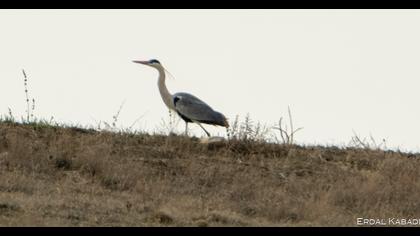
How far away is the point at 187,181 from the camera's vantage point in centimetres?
1327

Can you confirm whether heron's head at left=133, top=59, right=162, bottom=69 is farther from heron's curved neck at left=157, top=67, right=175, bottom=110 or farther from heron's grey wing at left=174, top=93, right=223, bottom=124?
heron's grey wing at left=174, top=93, right=223, bottom=124

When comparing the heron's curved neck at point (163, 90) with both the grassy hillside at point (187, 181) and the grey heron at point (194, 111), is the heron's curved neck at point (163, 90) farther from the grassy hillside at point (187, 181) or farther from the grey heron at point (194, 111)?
the grassy hillside at point (187, 181)

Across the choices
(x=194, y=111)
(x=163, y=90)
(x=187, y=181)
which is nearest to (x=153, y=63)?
(x=163, y=90)

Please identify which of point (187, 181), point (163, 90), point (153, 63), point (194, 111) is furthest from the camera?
point (153, 63)

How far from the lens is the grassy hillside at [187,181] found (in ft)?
36.8

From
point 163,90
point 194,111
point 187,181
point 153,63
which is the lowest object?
point 187,181

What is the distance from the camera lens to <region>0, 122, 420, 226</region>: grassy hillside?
11219 millimetres

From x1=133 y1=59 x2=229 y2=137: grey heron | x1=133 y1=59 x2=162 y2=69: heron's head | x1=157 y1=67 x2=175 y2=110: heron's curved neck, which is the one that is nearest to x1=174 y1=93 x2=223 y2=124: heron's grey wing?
x1=133 y1=59 x2=229 y2=137: grey heron

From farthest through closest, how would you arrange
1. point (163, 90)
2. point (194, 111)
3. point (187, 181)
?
point (163, 90)
point (194, 111)
point (187, 181)

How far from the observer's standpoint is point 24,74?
1527cm

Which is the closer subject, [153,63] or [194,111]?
[194,111]

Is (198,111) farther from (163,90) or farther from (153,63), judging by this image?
(153,63)

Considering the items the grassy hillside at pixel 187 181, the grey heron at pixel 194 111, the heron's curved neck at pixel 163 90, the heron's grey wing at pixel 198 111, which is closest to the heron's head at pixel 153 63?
the heron's curved neck at pixel 163 90
